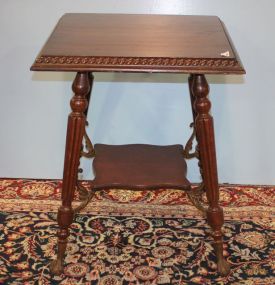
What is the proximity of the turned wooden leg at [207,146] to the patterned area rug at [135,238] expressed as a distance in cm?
13

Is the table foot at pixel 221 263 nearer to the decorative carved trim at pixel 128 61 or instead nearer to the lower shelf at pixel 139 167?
the lower shelf at pixel 139 167

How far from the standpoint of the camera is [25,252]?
1.50m

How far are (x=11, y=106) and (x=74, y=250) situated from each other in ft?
2.23

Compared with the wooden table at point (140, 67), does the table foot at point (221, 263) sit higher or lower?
lower

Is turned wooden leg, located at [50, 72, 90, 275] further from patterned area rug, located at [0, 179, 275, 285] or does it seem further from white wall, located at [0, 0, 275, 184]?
white wall, located at [0, 0, 275, 184]

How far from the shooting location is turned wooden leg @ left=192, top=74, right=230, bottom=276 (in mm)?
1227

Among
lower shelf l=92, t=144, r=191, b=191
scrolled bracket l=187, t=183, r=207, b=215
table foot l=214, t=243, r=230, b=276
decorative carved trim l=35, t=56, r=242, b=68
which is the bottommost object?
table foot l=214, t=243, r=230, b=276

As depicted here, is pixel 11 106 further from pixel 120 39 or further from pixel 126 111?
pixel 120 39

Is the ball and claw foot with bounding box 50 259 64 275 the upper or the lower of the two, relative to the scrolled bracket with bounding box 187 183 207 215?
lower

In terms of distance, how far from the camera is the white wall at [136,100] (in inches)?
66.0

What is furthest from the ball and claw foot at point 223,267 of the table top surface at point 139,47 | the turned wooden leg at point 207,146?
the table top surface at point 139,47

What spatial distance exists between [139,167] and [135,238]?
0.26 m

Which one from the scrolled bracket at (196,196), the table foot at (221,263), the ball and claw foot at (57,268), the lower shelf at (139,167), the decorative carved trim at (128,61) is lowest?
the ball and claw foot at (57,268)

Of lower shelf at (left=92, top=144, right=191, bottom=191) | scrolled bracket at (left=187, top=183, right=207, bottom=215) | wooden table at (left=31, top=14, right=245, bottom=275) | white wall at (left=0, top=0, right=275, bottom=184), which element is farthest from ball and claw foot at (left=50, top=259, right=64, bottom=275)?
white wall at (left=0, top=0, right=275, bottom=184)
